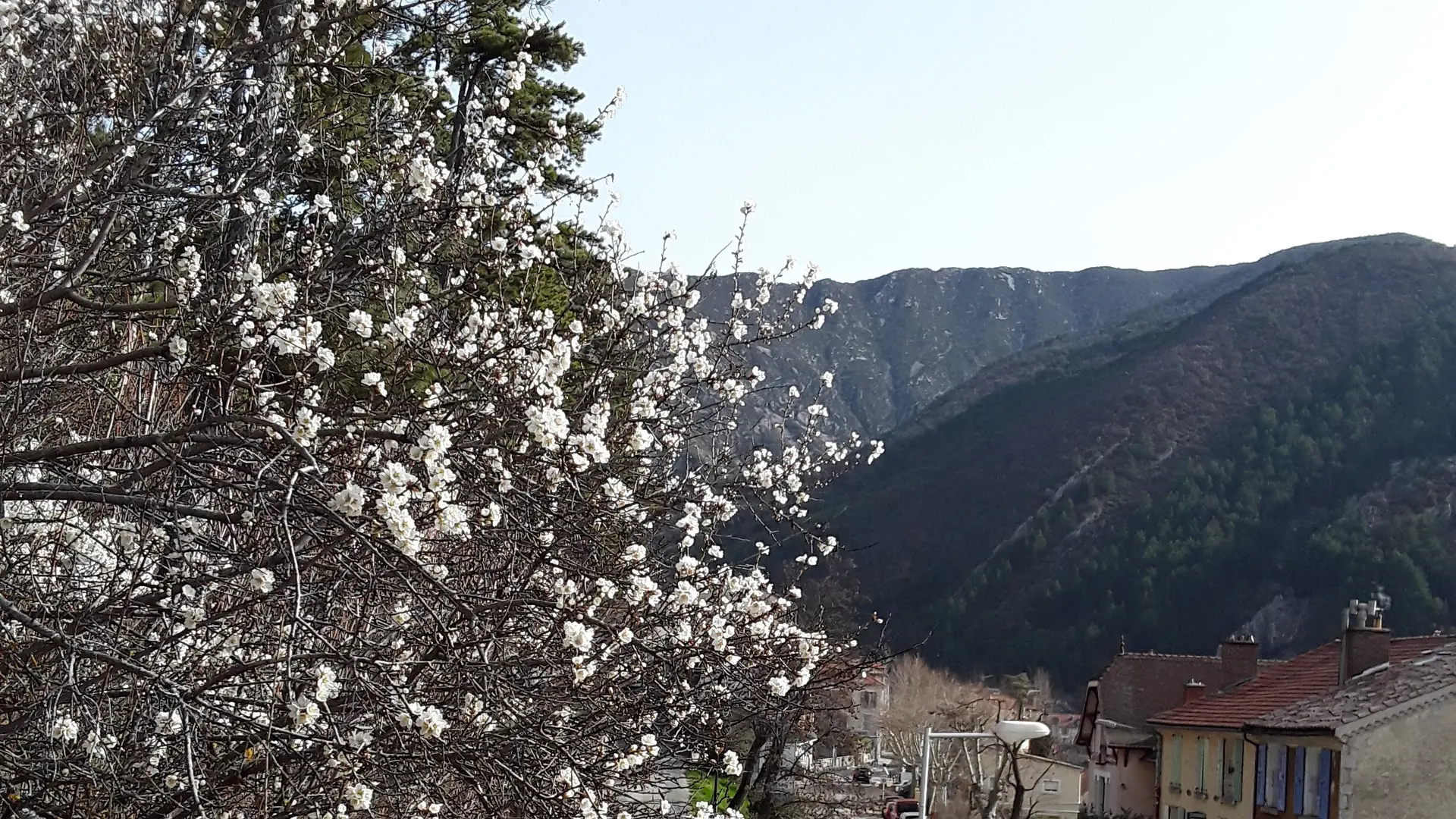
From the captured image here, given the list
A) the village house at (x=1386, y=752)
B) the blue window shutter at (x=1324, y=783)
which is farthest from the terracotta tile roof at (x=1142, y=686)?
the blue window shutter at (x=1324, y=783)

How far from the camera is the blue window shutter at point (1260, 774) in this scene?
27859 millimetres

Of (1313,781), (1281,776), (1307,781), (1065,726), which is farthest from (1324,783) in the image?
(1065,726)

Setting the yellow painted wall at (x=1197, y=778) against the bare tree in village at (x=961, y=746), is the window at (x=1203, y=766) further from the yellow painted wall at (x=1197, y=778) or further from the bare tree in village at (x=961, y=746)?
the bare tree in village at (x=961, y=746)

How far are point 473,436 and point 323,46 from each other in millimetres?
4236

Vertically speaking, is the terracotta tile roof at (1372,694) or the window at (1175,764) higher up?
the terracotta tile roof at (1372,694)

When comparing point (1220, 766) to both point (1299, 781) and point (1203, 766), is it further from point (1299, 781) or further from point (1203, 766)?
point (1299, 781)

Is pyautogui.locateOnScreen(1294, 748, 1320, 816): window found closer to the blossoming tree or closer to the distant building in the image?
the blossoming tree

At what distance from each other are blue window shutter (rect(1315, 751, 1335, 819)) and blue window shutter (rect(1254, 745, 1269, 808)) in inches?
102

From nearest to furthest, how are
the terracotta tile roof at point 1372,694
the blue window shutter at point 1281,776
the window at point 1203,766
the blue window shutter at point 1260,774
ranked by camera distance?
the terracotta tile roof at point 1372,694 → the blue window shutter at point 1281,776 → the blue window shutter at point 1260,774 → the window at point 1203,766

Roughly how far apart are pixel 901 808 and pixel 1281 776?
81.4ft

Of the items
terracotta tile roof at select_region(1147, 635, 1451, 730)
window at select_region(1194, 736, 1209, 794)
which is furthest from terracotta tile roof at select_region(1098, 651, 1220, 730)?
window at select_region(1194, 736, 1209, 794)

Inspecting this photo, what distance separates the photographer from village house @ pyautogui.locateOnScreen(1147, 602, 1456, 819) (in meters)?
24.9

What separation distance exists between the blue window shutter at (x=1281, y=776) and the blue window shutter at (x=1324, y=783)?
1.58 meters

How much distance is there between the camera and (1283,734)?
87.0 feet
